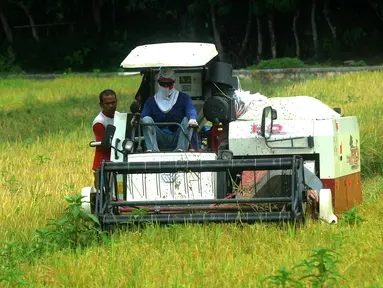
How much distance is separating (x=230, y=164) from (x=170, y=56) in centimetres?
163

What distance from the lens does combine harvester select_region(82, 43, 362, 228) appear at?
29.5 feet

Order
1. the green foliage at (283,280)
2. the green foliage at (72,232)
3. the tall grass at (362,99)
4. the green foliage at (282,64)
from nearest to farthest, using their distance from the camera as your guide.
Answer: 1. the green foliage at (283,280)
2. the green foliage at (72,232)
3. the tall grass at (362,99)
4. the green foliage at (282,64)

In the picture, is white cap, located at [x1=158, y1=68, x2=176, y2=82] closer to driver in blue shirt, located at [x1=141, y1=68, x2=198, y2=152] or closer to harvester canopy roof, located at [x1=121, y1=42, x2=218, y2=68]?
driver in blue shirt, located at [x1=141, y1=68, x2=198, y2=152]

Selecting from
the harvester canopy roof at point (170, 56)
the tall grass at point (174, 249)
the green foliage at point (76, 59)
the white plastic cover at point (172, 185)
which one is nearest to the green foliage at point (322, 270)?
the tall grass at point (174, 249)

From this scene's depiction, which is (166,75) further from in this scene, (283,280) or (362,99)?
(362,99)

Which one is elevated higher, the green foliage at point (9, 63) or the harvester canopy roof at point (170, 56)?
the harvester canopy roof at point (170, 56)

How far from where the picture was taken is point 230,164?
907cm

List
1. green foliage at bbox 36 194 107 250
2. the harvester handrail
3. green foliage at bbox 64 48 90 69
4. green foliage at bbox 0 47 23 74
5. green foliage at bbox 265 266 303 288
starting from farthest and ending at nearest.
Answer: green foliage at bbox 64 48 90 69
green foliage at bbox 0 47 23 74
the harvester handrail
green foliage at bbox 36 194 107 250
green foliage at bbox 265 266 303 288

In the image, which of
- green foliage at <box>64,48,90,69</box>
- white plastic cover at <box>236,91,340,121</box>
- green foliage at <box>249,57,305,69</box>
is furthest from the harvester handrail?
green foliage at <box>64,48,90,69</box>

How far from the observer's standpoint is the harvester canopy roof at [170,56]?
10.1 metres

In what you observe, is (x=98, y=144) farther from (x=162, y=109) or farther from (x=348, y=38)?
(x=348, y=38)

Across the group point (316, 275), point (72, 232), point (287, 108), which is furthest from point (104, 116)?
A: point (316, 275)

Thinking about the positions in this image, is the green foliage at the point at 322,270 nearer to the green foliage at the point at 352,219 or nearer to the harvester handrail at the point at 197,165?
the green foliage at the point at 352,219

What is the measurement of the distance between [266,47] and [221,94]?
109 feet
